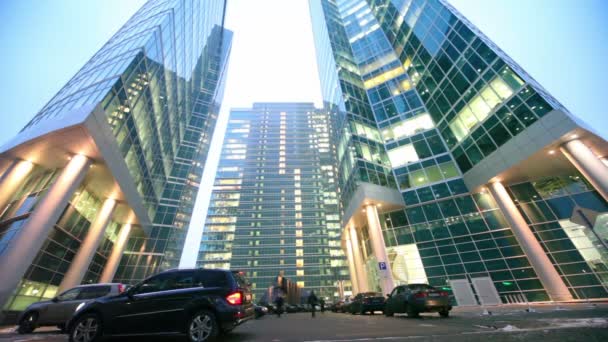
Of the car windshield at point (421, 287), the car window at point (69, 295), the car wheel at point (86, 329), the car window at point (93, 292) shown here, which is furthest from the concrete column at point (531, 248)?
the car window at point (69, 295)

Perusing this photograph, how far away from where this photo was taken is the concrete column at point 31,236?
1155 cm

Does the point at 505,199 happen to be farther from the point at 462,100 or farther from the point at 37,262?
the point at 37,262

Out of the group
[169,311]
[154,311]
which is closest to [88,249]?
[154,311]

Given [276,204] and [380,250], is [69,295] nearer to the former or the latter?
[380,250]

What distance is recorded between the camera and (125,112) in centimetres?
1836

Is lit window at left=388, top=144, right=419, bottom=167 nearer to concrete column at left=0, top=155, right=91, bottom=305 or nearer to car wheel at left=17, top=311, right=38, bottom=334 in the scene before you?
concrete column at left=0, top=155, right=91, bottom=305

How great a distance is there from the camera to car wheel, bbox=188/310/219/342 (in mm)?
4770

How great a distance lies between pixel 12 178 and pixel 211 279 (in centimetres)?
2007

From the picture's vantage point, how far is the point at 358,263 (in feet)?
91.7

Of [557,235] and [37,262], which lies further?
[557,235]

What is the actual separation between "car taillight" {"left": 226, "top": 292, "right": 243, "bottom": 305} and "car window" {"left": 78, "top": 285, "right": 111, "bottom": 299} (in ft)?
26.4

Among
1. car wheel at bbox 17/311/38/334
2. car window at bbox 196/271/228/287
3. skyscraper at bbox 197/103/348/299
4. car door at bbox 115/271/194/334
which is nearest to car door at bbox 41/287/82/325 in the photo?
car wheel at bbox 17/311/38/334

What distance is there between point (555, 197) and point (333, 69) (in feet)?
98.9

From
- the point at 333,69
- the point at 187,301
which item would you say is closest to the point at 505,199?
the point at 187,301
